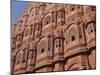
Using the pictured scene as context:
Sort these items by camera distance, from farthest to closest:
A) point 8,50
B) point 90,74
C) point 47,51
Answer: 1. point 90,74
2. point 47,51
3. point 8,50

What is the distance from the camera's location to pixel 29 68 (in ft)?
7.25

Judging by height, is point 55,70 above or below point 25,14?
below

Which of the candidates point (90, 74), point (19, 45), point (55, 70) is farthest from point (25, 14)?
point (90, 74)

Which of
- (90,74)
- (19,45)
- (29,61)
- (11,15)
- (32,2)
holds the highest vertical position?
(32,2)

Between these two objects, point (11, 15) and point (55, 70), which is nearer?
point (11, 15)

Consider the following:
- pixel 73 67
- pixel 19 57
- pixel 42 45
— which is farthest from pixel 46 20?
pixel 73 67

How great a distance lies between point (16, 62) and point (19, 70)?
3.6 inches

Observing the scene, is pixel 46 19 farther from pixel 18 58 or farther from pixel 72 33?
pixel 18 58

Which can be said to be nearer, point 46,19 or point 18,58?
point 18,58

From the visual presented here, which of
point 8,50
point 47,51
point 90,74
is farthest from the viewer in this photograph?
point 90,74

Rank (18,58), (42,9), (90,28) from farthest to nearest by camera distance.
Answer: (90,28), (42,9), (18,58)

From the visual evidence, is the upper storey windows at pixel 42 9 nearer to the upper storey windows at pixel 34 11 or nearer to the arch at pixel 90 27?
the upper storey windows at pixel 34 11

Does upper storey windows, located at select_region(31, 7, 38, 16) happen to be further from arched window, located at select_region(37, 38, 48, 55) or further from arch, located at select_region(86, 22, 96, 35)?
arch, located at select_region(86, 22, 96, 35)

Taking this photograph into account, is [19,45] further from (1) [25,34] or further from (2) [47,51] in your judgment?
(2) [47,51]
